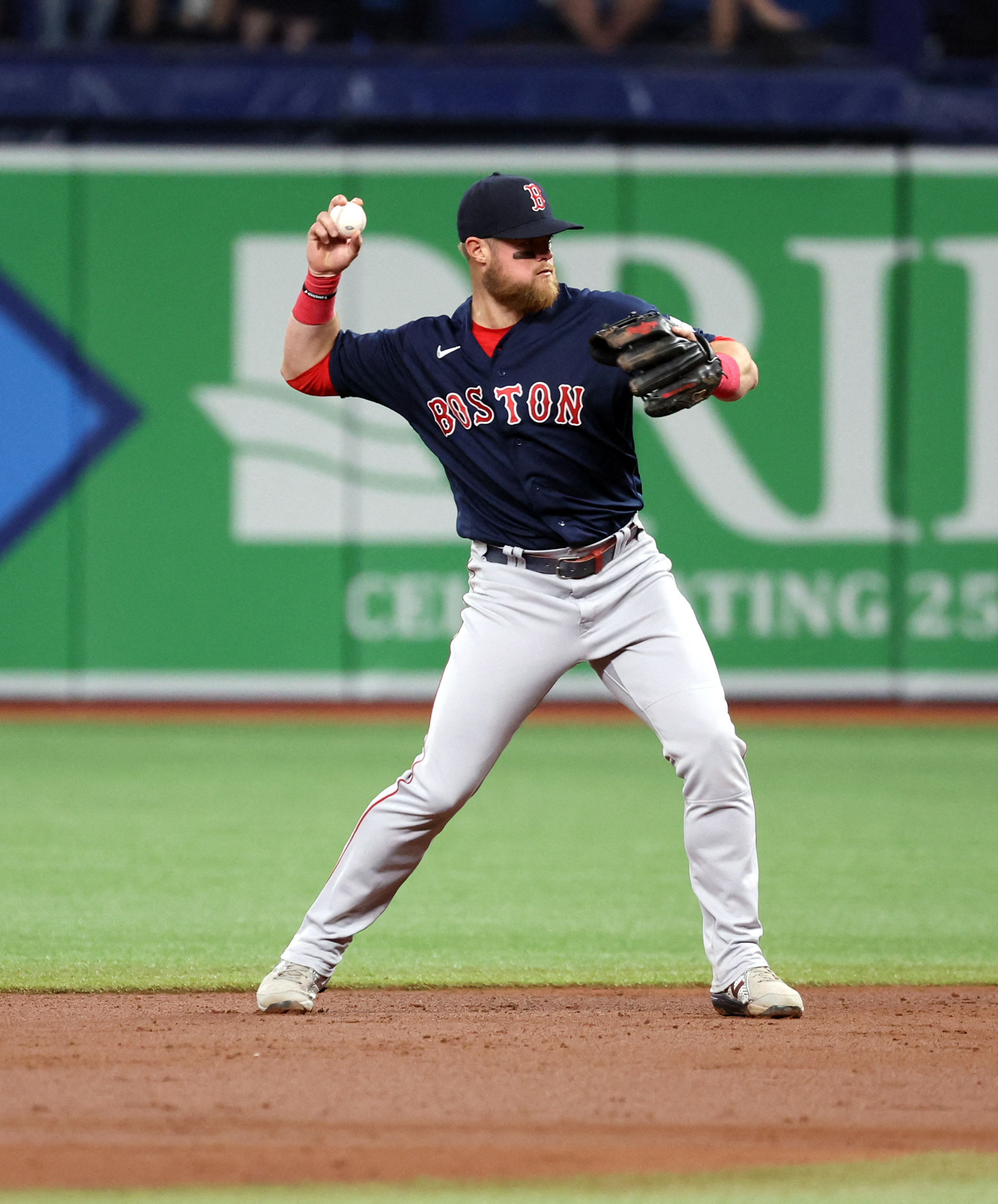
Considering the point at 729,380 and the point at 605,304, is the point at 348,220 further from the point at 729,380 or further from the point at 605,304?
the point at 729,380

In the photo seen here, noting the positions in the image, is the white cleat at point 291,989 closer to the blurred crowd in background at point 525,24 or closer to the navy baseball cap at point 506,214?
the navy baseball cap at point 506,214

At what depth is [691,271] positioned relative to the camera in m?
11.7

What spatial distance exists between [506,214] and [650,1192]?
2270 mm

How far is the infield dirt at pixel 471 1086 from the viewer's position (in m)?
3.27

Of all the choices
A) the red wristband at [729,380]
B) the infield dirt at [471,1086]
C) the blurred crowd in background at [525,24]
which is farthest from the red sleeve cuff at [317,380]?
the blurred crowd in background at [525,24]

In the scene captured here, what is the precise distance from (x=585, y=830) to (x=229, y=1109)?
4.10 meters

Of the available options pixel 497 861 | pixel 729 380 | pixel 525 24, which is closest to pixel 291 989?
pixel 729 380

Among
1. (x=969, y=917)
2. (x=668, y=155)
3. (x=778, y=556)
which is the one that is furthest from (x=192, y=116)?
(x=969, y=917)

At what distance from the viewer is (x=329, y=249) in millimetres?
4500

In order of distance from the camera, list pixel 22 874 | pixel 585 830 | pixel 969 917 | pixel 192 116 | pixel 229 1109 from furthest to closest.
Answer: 1. pixel 192 116
2. pixel 585 830
3. pixel 22 874
4. pixel 969 917
5. pixel 229 1109

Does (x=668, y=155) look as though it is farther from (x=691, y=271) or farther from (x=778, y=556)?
(x=778, y=556)

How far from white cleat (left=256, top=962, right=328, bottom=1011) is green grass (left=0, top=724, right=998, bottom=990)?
442 millimetres

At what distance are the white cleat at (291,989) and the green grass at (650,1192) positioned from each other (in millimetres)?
1330

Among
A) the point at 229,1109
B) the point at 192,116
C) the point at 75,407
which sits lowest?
the point at 229,1109
